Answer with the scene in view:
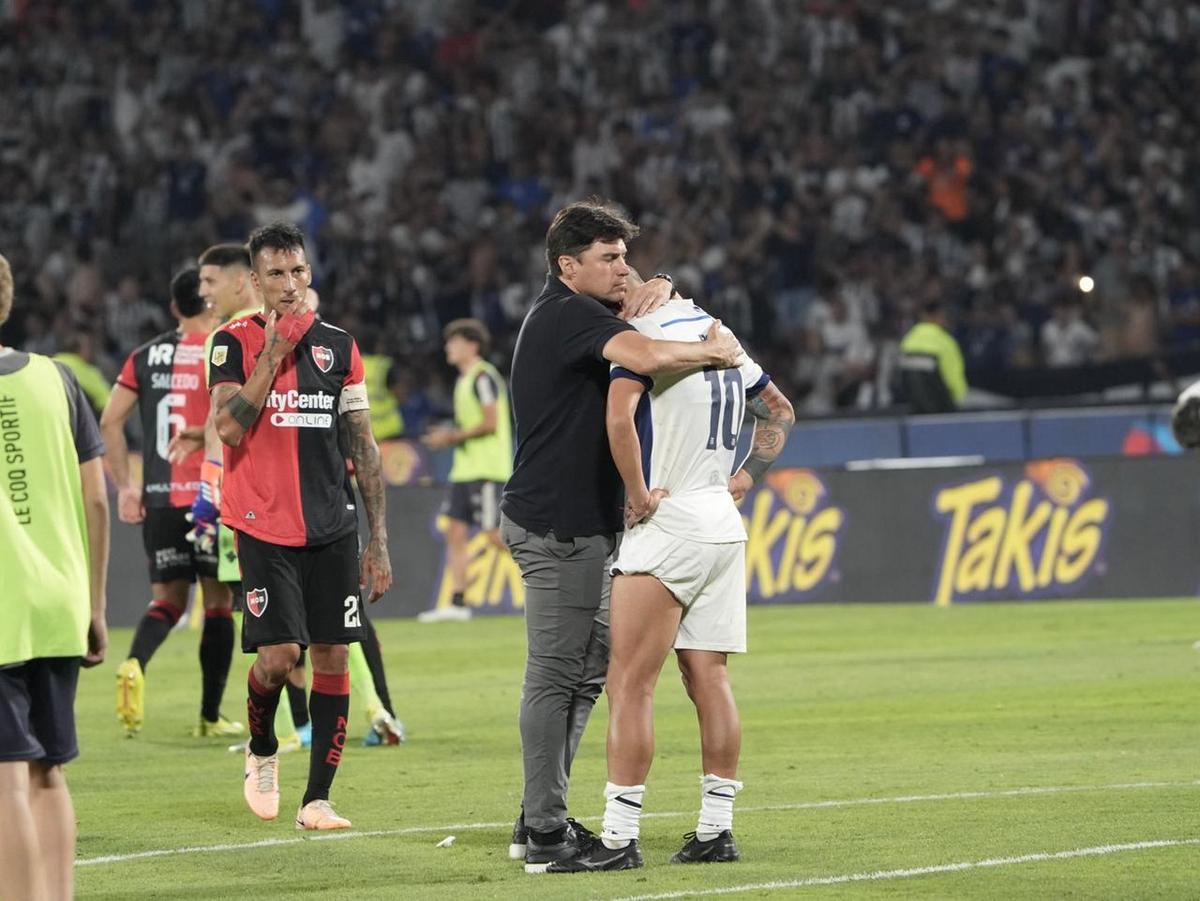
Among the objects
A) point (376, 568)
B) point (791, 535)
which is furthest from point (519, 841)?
point (791, 535)

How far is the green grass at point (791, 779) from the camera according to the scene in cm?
719

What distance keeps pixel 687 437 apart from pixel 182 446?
192 inches

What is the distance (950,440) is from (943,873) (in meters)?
14.2

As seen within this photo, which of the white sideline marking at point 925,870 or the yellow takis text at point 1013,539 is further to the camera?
the yellow takis text at point 1013,539

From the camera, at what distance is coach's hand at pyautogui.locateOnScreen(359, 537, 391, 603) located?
28.2 ft

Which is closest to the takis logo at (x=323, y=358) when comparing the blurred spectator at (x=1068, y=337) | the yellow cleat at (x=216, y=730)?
the yellow cleat at (x=216, y=730)

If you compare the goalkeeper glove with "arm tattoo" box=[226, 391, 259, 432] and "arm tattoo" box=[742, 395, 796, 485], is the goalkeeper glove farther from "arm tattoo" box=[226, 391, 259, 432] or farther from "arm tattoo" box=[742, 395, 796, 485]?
"arm tattoo" box=[742, 395, 796, 485]

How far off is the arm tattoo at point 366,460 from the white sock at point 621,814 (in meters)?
1.86

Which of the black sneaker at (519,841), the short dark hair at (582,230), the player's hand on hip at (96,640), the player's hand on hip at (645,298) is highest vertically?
the short dark hair at (582,230)

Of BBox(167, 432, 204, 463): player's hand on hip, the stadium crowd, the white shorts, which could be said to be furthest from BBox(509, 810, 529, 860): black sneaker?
the stadium crowd

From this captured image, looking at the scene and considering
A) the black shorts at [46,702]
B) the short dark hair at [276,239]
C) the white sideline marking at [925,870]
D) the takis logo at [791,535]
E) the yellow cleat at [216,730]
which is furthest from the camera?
the takis logo at [791,535]

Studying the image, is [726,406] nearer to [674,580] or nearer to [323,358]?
[674,580]

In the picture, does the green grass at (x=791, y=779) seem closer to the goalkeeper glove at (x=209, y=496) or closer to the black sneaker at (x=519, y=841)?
the black sneaker at (x=519, y=841)

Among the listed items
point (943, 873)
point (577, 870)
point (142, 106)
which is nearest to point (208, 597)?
point (577, 870)
